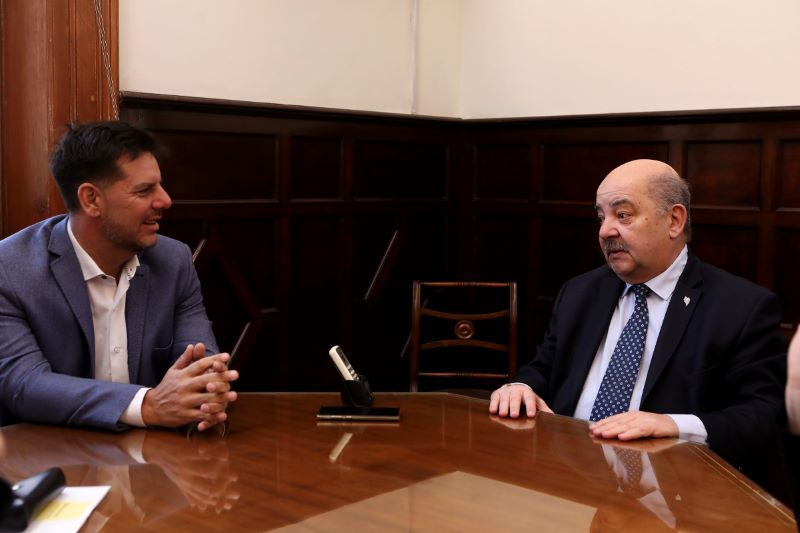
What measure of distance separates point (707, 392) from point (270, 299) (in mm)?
2192

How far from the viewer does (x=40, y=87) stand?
334cm

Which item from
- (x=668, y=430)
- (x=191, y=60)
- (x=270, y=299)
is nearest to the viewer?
(x=668, y=430)

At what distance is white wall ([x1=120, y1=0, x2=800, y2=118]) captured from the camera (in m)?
3.75

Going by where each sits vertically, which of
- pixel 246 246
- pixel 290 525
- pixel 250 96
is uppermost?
pixel 250 96

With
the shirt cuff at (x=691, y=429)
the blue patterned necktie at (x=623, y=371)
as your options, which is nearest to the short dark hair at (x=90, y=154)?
the blue patterned necktie at (x=623, y=371)

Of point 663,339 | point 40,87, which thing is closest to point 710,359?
point 663,339

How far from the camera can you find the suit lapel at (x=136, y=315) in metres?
2.50

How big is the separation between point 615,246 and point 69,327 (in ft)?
5.04

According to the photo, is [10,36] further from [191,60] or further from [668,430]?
[668,430]

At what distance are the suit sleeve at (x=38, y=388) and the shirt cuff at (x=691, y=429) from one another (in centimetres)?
131

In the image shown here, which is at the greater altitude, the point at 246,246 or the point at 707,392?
the point at 246,246

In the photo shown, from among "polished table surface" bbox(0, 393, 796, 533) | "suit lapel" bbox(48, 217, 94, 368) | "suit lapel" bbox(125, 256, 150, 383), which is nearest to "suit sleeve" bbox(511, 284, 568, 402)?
"polished table surface" bbox(0, 393, 796, 533)

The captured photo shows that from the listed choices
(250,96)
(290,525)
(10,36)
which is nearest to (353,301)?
(250,96)

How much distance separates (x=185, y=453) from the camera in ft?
6.38
